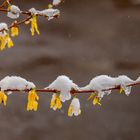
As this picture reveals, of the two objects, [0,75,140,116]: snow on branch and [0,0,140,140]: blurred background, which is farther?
[0,0,140,140]: blurred background

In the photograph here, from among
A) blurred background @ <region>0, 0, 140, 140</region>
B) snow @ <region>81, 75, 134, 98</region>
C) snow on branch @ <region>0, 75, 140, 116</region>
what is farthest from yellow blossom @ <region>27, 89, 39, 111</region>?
blurred background @ <region>0, 0, 140, 140</region>

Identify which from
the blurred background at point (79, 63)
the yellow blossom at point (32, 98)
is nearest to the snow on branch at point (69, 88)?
the yellow blossom at point (32, 98)

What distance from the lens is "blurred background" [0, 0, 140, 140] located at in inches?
215

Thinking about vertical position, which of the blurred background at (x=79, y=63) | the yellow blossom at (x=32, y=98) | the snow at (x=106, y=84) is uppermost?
the blurred background at (x=79, y=63)

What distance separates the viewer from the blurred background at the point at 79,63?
5449 mm

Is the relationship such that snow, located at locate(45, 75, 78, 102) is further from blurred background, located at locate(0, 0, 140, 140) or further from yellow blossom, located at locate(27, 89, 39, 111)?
blurred background, located at locate(0, 0, 140, 140)

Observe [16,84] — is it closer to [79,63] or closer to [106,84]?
[106,84]

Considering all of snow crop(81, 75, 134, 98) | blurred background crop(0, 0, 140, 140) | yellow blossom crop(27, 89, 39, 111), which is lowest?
yellow blossom crop(27, 89, 39, 111)

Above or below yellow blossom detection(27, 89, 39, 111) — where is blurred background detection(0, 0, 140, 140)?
above

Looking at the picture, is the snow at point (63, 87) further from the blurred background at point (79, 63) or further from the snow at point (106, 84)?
the blurred background at point (79, 63)

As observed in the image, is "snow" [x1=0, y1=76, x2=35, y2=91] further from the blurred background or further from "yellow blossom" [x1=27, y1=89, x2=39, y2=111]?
the blurred background

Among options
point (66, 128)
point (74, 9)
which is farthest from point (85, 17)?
point (66, 128)

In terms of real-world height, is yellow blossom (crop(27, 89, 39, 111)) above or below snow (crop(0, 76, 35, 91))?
below

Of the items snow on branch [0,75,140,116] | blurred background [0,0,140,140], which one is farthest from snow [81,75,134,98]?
blurred background [0,0,140,140]
